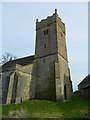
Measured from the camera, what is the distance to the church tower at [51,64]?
1000 inches

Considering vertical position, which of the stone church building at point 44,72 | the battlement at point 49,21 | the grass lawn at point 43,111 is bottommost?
the grass lawn at point 43,111

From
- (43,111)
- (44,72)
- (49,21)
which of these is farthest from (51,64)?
(43,111)

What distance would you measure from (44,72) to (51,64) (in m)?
1.98

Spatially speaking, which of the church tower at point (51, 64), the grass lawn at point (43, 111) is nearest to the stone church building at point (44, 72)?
the church tower at point (51, 64)

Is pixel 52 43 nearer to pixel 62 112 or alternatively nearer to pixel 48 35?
pixel 48 35

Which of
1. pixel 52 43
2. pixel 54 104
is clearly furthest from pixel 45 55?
pixel 54 104

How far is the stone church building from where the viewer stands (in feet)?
79.8

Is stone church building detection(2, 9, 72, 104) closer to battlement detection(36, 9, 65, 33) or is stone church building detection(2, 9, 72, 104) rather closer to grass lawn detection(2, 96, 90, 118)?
battlement detection(36, 9, 65, 33)

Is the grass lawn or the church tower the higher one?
the church tower

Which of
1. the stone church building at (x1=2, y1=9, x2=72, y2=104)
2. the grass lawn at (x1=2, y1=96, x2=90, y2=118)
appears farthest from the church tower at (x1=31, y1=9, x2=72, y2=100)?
the grass lawn at (x1=2, y1=96, x2=90, y2=118)

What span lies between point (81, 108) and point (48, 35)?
49.8ft

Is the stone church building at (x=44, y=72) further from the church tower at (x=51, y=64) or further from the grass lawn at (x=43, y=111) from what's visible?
the grass lawn at (x=43, y=111)

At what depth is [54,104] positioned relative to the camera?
70.7 ft

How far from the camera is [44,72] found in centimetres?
2766
